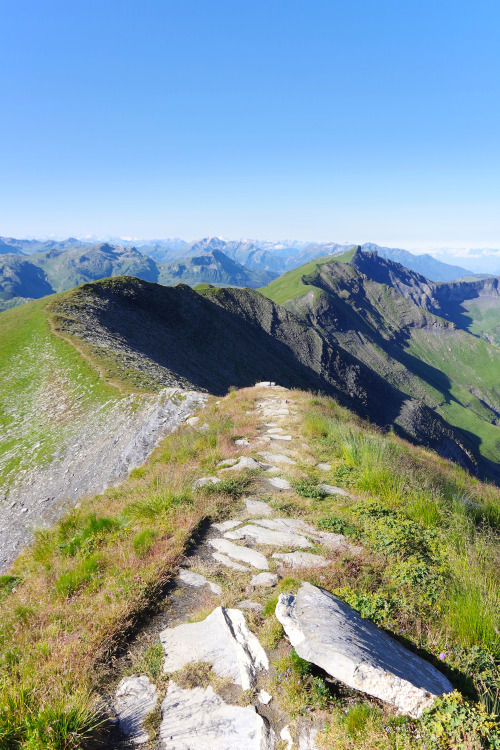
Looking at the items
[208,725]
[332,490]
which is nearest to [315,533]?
[332,490]

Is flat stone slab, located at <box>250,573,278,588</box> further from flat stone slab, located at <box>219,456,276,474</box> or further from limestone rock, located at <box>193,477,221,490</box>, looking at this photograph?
flat stone slab, located at <box>219,456,276,474</box>

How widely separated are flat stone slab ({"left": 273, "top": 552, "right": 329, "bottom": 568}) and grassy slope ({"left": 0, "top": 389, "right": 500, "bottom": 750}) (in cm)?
31

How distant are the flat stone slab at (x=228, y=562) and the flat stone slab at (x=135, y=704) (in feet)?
7.70

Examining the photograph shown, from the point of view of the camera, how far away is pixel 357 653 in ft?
13.0

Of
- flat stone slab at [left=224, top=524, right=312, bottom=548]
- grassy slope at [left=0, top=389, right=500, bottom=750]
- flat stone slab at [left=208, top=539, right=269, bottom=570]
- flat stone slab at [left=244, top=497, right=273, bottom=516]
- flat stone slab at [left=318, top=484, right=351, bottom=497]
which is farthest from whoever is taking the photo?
flat stone slab at [left=318, top=484, right=351, bottom=497]

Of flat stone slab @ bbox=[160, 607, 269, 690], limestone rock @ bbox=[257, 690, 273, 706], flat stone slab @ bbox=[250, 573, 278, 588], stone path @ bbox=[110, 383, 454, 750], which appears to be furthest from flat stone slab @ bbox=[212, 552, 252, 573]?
limestone rock @ bbox=[257, 690, 273, 706]

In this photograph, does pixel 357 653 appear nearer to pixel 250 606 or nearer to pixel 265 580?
pixel 250 606

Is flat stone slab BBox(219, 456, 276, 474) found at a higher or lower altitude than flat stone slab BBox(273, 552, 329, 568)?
lower

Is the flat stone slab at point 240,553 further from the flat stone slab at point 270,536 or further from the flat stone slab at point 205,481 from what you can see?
the flat stone slab at point 205,481

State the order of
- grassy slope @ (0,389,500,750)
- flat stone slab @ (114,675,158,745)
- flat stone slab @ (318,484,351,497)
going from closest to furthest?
→ 1. grassy slope @ (0,389,500,750)
2. flat stone slab @ (114,675,158,745)
3. flat stone slab @ (318,484,351,497)

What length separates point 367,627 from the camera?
4730 millimetres

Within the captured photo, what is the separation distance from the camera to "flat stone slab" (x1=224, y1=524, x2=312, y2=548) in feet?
23.1

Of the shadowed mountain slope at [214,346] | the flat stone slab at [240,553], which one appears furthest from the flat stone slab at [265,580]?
the shadowed mountain slope at [214,346]

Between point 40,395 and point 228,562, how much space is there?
95.6 ft
